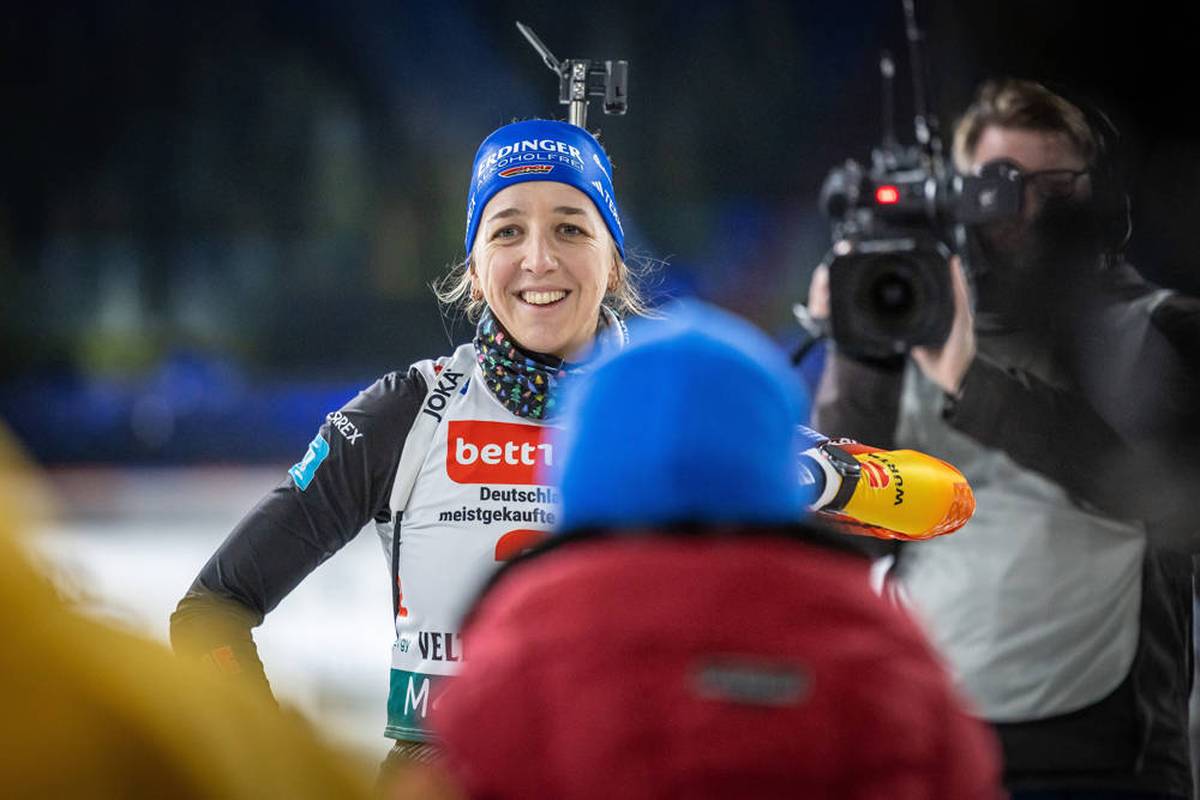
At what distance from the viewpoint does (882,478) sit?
1.76 meters

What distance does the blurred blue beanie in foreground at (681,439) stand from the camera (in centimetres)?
81

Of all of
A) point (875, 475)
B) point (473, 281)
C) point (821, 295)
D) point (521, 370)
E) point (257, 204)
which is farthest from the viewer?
point (257, 204)

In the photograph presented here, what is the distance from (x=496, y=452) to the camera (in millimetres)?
1847

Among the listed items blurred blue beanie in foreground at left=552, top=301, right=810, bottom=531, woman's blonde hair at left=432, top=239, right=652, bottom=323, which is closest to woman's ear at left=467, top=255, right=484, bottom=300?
woman's blonde hair at left=432, top=239, right=652, bottom=323

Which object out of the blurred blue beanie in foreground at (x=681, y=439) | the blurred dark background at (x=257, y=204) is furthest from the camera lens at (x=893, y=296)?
the blurred dark background at (x=257, y=204)

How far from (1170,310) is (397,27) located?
21.9 feet

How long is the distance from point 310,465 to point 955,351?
1026 millimetres

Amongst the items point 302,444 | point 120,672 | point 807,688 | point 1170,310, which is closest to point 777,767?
point 807,688

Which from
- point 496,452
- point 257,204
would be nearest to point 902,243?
point 496,452

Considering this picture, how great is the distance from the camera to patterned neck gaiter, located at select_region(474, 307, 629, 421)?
6.12 feet

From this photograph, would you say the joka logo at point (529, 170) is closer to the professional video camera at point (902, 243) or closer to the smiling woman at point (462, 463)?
the smiling woman at point (462, 463)

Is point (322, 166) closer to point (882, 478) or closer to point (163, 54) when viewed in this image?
point (163, 54)

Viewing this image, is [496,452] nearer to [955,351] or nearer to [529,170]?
[529,170]

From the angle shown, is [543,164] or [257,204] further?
[257,204]
